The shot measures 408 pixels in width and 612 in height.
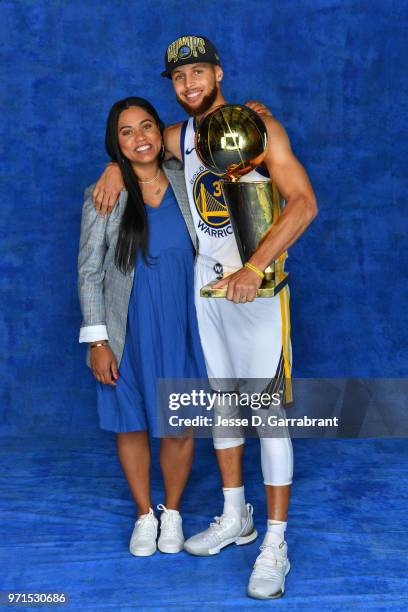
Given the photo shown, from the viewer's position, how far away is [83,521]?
10.6 ft

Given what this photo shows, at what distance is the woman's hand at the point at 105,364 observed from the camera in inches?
117

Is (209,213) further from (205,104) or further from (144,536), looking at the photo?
Result: (144,536)

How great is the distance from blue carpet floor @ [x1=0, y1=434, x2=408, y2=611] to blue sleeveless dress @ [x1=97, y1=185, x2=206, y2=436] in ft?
1.47

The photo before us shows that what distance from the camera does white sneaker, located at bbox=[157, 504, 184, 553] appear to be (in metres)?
3.00

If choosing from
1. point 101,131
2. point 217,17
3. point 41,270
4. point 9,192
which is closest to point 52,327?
point 41,270

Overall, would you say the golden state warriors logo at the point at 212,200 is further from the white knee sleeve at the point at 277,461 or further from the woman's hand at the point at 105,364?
the white knee sleeve at the point at 277,461

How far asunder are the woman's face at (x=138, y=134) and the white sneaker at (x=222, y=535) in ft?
4.04

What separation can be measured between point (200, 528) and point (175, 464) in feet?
0.83

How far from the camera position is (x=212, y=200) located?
112 inches

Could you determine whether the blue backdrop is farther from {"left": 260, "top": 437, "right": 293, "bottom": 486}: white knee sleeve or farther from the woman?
{"left": 260, "top": 437, "right": 293, "bottom": 486}: white knee sleeve

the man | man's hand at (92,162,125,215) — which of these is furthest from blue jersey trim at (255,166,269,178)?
man's hand at (92,162,125,215)

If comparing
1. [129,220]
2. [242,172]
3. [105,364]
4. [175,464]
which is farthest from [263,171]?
[175,464]

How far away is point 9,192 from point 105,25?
2.89 ft

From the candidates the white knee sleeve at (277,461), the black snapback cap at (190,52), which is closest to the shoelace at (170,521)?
the white knee sleeve at (277,461)
